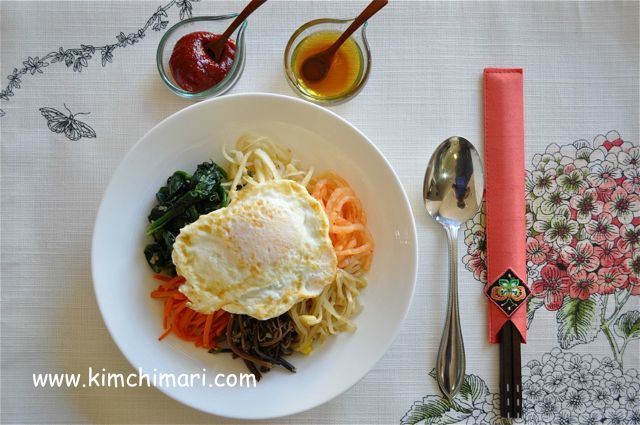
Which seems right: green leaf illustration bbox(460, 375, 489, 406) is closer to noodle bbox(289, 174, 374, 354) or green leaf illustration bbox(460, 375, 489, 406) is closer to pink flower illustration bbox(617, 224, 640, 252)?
noodle bbox(289, 174, 374, 354)

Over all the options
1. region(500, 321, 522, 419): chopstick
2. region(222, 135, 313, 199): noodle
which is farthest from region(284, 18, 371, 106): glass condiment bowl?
region(500, 321, 522, 419): chopstick

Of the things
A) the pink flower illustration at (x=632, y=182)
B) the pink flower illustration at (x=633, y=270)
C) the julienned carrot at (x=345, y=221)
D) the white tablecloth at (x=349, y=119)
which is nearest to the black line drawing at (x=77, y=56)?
the white tablecloth at (x=349, y=119)

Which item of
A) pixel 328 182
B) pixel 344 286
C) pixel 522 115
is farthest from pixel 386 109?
pixel 344 286

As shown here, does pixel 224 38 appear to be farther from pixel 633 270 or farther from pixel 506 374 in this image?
pixel 633 270

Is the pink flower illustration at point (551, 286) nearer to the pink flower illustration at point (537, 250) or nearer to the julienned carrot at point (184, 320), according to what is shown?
the pink flower illustration at point (537, 250)

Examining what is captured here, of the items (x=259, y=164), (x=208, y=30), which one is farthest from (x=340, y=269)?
(x=208, y=30)
